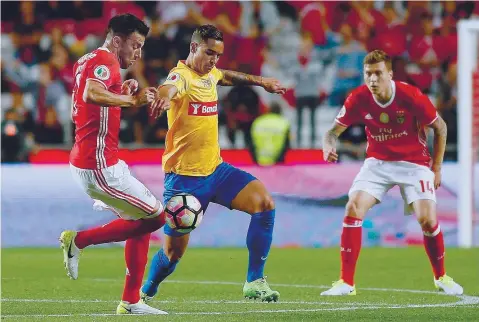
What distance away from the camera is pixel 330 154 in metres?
9.82

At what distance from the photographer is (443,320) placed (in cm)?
759

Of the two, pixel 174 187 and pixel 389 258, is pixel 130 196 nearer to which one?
pixel 174 187

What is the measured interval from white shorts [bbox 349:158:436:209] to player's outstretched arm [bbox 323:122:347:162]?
1.38 feet

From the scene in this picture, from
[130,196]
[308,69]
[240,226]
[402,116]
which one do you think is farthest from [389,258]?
[130,196]

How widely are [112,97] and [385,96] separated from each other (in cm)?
339

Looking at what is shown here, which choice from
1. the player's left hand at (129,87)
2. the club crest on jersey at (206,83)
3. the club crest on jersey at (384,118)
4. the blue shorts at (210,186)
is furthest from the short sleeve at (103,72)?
the club crest on jersey at (384,118)

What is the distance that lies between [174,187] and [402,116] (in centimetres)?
241

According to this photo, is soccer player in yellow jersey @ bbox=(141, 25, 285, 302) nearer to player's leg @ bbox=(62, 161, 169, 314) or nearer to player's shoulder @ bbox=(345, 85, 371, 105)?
player's leg @ bbox=(62, 161, 169, 314)

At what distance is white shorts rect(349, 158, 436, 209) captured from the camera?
399 inches

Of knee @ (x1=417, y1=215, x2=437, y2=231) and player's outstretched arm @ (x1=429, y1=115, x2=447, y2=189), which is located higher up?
player's outstretched arm @ (x1=429, y1=115, x2=447, y2=189)

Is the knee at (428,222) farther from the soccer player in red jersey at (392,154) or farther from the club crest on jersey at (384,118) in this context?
the club crest on jersey at (384,118)

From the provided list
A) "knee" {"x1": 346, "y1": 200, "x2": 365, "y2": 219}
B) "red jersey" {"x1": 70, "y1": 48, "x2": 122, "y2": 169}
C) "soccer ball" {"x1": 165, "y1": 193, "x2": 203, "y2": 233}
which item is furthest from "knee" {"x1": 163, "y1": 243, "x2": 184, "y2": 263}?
"knee" {"x1": 346, "y1": 200, "x2": 365, "y2": 219}

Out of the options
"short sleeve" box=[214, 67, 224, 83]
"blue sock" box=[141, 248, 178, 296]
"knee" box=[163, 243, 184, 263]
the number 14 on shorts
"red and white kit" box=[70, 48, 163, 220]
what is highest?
"short sleeve" box=[214, 67, 224, 83]

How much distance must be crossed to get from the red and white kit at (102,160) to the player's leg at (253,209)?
93 centimetres
